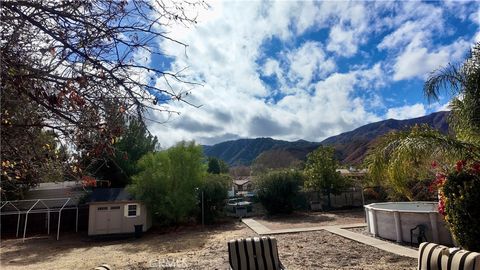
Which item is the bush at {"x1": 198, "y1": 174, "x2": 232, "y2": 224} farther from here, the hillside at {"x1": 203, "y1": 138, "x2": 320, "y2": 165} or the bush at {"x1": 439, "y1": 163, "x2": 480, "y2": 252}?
the hillside at {"x1": 203, "y1": 138, "x2": 320, "y2": 165}

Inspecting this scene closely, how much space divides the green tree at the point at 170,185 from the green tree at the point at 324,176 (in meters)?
8.14

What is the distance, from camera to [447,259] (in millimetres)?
4219

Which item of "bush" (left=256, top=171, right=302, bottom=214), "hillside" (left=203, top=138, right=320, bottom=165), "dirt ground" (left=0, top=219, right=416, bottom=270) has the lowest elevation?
"dirt ground" (left=0, top=219, right=416, bottom=270)

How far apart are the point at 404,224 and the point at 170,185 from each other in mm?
14896

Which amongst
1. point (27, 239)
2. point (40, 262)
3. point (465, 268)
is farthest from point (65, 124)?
point (27, 239)

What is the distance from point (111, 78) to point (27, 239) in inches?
935

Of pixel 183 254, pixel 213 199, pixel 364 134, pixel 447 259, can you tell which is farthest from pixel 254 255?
pixel 364 134

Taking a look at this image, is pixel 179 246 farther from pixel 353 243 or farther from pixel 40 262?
pixel 353 243

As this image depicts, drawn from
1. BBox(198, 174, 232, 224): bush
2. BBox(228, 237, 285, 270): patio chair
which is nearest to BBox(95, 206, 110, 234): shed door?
BBox(198, 174, 232, 224): bush

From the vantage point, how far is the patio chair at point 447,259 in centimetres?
397

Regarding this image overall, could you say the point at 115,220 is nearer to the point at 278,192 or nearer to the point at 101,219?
the point at 101,219

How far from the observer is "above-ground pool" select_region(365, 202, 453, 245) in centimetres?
966

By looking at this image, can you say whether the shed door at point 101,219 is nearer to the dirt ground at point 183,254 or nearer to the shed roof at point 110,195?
the shed roof at point 110,195

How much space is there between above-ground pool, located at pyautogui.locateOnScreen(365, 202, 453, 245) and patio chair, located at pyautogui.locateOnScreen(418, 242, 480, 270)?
5.83 metres
